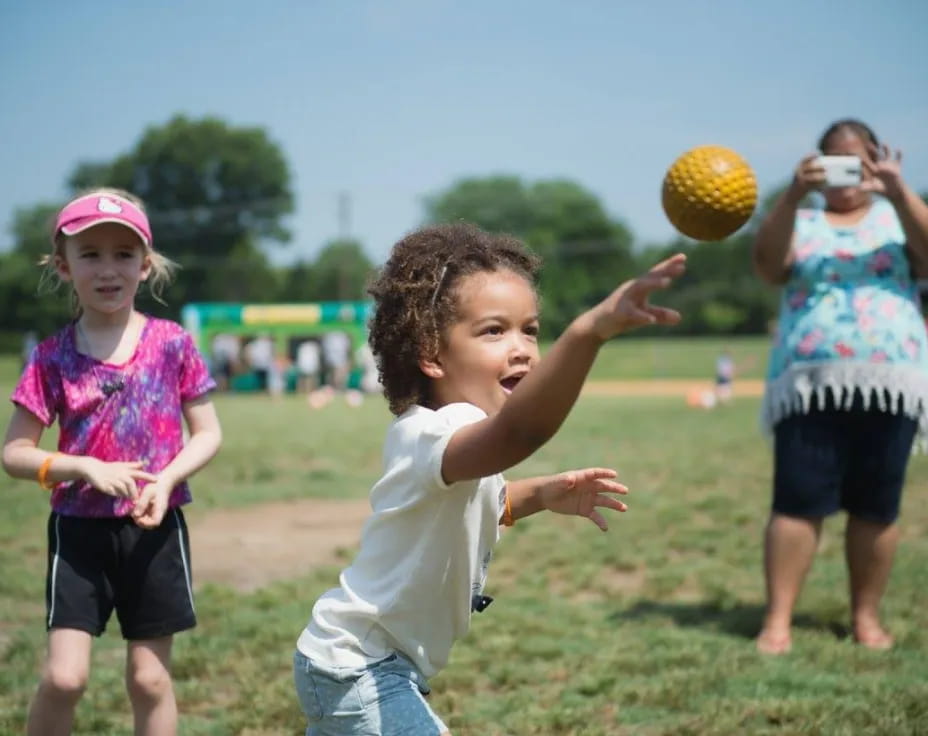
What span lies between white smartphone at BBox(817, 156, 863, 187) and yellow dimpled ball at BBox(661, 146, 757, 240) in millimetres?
1685

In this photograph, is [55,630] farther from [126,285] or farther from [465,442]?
[465,442]

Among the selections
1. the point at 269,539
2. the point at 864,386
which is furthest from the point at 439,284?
the point at 269,539

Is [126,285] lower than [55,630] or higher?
higher

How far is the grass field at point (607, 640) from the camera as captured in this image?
11.9 feet

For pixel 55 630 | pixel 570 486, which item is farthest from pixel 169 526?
pixel 570 486

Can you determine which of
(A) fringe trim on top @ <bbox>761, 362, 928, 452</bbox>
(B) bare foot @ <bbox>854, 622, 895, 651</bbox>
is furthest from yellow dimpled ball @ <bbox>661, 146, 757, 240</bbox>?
(B) bare foot @ <bbox>854, 622, 895, 651</bbox>

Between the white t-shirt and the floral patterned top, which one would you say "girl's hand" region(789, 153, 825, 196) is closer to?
the floral patterned top

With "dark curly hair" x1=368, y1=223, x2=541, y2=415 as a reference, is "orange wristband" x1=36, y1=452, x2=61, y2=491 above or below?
below

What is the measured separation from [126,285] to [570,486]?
5.04ft

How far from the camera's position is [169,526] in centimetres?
319

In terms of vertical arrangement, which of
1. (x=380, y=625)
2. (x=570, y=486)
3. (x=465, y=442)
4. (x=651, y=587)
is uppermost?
(x=465, y=442)

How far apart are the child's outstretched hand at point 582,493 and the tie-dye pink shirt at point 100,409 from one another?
1209 millimetres

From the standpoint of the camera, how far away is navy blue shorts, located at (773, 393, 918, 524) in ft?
14.6

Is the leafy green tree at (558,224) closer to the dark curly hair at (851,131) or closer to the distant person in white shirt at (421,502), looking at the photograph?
the dark curly hair at (851,131)
